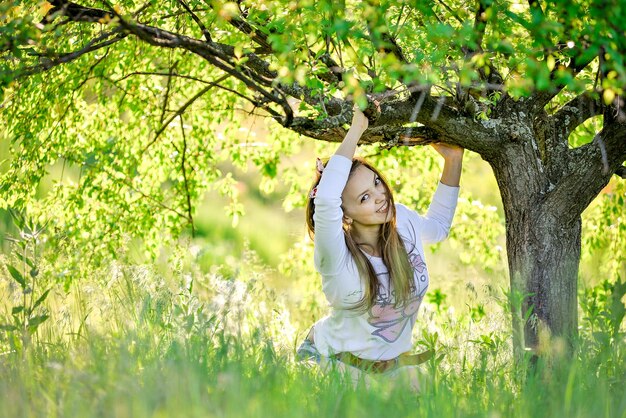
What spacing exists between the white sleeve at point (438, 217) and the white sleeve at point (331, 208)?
75 centimetres

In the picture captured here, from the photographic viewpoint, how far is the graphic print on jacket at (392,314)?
4395 mm

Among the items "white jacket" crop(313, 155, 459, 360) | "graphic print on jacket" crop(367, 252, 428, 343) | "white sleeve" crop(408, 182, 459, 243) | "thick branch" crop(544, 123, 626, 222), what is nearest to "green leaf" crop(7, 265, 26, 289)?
"white jacket" crop(313, 155, 459, 360)

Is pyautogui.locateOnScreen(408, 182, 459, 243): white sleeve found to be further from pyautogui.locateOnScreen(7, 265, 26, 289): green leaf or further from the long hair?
pyautogui.locateOnScreen(7, 265, 26, 289): green leaf

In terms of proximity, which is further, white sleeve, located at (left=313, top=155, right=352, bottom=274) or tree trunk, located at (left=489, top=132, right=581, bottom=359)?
tree trunk, located at (left=489, top=132, right=581, bottom=359)

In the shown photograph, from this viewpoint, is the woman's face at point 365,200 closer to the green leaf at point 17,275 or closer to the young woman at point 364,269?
the young woman at point 364,269

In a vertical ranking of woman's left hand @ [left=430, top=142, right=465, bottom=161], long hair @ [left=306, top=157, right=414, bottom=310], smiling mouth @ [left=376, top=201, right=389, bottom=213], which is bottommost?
long hair @ [left=306, top=157, right=414, bottom=310]

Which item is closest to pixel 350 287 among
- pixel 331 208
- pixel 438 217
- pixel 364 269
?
pixel 364 269

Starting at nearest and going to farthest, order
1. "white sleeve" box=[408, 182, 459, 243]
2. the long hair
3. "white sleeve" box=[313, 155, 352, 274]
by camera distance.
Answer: "white sleeve" box=[313, 155, 352, 274] < the long hair < "white sleeve" box=[408, 182, 459, 243]

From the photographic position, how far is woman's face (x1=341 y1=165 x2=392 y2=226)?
175 inches

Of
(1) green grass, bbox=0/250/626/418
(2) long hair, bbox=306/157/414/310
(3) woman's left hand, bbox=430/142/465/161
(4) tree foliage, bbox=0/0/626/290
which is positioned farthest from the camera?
(3) woman's left hand, bbox=430/142/465/161

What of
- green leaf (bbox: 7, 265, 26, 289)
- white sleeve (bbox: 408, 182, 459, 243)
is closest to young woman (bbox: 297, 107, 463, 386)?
A: white sleeve (bbox: 408, 182, 459, 243)

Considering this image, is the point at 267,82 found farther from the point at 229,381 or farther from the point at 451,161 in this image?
the point at 229,381

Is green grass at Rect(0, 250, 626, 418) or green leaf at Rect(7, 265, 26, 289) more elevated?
green leaf at Rect(7, 265, 26, 289)

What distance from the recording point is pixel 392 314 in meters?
4.43
